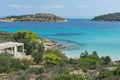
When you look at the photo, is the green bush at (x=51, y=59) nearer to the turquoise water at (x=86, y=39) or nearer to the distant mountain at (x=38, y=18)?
the turquoise water at (x=86, y=39)

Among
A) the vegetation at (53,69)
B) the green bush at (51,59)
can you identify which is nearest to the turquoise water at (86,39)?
the green bush at (51,59)

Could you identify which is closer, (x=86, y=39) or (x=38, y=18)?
(x=86, y=39)

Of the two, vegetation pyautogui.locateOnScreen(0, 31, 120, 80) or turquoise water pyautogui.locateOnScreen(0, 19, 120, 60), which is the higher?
vegetation pyautogui.locateOnScreen(0, 31, 120, 80)

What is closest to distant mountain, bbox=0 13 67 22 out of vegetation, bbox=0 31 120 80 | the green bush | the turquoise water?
the turquoise water

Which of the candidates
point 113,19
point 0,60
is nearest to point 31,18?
point 113,19

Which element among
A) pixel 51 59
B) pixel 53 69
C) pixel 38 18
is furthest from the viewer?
pixel 38 18

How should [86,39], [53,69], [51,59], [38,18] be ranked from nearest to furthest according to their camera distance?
1. [53,69]
2. [51,59]
3. [86,39]
4. [38,18]

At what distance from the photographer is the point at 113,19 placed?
19862 centimetres

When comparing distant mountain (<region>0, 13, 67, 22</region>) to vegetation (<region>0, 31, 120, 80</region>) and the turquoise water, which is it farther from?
vegetation (<region>0, 31, 120, 80</region>)

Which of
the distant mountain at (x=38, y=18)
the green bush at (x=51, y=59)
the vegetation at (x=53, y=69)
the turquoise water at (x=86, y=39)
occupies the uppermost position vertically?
the vegetation at (x=53, y=69)

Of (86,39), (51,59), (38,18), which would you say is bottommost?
(38,18)

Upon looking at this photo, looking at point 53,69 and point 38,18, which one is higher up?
point 53,69

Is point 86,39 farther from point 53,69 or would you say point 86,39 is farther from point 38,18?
point 38,18

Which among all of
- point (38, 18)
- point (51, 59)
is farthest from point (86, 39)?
point (38, 18)
